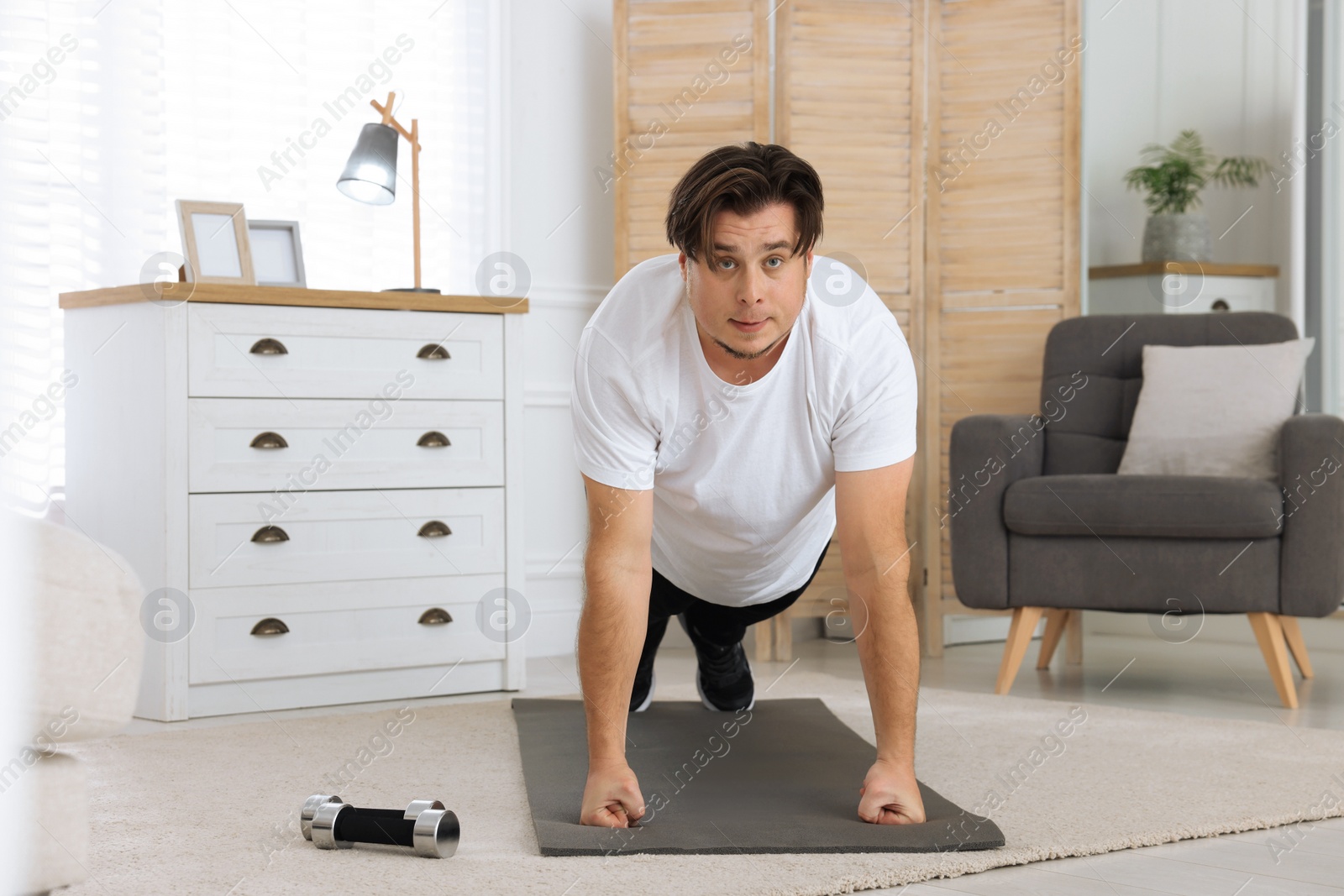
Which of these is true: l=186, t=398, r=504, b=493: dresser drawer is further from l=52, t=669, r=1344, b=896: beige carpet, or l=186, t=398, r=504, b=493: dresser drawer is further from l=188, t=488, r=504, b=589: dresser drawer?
l=52, t=669, r=1344, b=896: beige carpet

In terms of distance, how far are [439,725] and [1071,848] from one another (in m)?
1.32

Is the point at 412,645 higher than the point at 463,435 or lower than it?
lower

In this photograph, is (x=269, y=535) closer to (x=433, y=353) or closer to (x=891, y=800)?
(x=433, y=353)

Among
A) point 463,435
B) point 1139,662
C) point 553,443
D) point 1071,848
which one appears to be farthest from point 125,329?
point 1139,662

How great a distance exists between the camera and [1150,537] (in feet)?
8.77

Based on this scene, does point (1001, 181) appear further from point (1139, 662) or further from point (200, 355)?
point (200, 355)

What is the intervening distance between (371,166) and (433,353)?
0.51m

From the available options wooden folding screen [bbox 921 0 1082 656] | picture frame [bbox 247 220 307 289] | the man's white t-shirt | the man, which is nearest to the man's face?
the man

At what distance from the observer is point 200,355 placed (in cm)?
254

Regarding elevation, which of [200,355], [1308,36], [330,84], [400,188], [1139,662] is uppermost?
[1308,36]

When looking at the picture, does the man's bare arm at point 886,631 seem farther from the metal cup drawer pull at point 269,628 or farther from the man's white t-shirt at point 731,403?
the metal cup drawer pull at point 269,628

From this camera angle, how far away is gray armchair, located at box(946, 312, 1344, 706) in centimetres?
256

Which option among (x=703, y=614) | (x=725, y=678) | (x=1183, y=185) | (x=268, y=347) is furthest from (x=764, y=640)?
(x=1183, y=185)

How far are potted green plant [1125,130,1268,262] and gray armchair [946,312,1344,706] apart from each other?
2.91 feet
